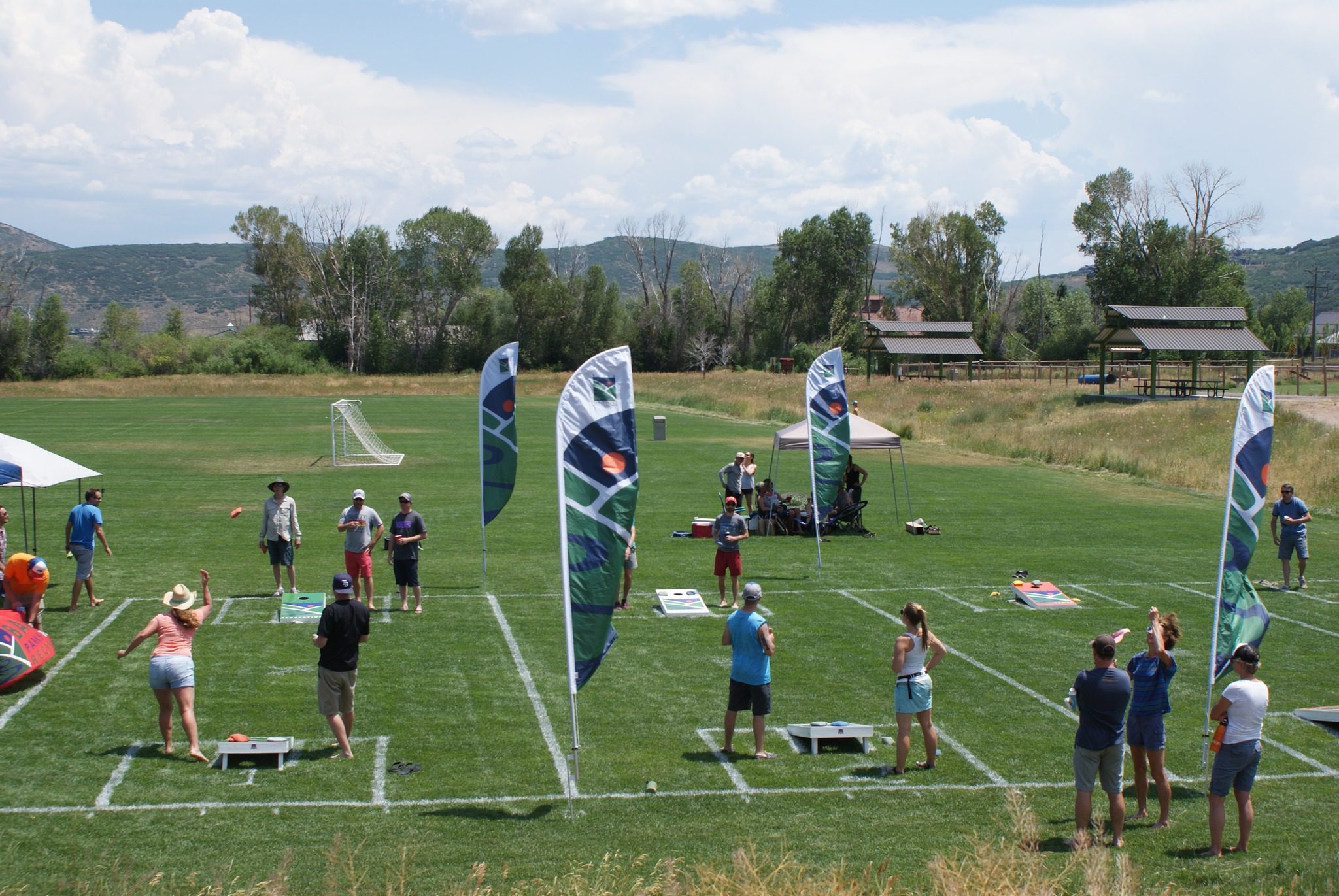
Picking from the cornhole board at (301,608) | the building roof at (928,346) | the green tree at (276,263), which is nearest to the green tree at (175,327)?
the green tree at (276,263)

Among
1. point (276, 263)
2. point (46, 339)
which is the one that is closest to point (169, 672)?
point (46, 339)

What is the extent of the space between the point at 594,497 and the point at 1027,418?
145 ft

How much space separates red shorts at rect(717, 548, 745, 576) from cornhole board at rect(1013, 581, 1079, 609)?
464 centimetres

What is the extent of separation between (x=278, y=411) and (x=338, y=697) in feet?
189

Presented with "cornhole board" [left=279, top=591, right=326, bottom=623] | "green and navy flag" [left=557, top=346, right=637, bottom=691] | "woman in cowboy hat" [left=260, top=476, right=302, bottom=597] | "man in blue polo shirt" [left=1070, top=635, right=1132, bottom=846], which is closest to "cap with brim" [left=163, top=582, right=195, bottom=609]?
"green and navy flag" [left=557, top=346, right=637, bottom=691]

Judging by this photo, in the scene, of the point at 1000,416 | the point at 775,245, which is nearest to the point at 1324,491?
the point at 1000,416

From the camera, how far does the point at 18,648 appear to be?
12.2 metres

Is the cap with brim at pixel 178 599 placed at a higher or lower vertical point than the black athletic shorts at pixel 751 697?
higher

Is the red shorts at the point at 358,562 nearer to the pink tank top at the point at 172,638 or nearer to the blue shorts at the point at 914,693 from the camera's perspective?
the pink tank top at the point at 172,638

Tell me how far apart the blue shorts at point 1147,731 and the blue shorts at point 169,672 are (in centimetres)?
832

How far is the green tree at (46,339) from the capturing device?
101m

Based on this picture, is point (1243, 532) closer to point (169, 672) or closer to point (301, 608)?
point (169, 672)

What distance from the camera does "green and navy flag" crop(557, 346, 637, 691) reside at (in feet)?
29.8

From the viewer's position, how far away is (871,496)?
2923 centimetres
